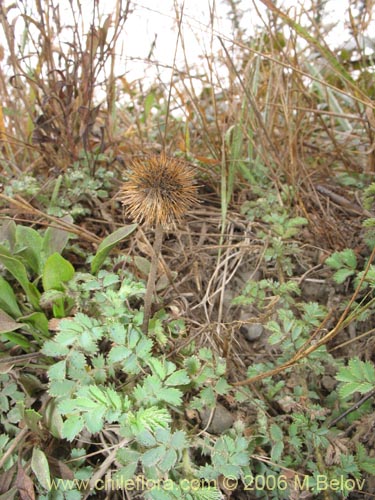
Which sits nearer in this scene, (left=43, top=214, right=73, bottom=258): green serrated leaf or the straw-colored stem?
the straw-colored stem

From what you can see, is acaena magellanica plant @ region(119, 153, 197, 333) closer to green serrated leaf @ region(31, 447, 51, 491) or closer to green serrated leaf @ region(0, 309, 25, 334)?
green serrated leaf @ region(0, 309, 25, 334)

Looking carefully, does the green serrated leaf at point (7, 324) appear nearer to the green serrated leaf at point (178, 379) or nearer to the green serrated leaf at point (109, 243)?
the green serrated leaf at point (109, 243)

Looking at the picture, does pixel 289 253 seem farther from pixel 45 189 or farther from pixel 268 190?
pixel 45 189

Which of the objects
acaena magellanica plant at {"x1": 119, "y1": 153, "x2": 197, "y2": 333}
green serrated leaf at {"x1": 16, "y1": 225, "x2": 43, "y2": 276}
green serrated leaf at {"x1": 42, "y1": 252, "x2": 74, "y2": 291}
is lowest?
green serrated leaf at {"x1": 42, "y1": 252, "x2": 74, "y2": 291}

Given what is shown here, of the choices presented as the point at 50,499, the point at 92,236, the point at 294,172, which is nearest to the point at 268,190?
the point at 294,172

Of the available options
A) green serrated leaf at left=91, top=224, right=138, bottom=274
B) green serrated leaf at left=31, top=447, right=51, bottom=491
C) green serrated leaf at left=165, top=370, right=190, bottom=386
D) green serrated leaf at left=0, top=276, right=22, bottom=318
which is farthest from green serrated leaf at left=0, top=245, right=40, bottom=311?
green serrated leaf at left=165, top=370, right=190, bottom=386

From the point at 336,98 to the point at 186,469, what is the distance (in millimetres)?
1833

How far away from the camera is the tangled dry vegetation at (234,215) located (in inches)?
51.2

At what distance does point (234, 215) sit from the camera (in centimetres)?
176

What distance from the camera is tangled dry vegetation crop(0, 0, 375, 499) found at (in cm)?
130

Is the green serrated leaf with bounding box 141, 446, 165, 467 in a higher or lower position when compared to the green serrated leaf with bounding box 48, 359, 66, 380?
lower

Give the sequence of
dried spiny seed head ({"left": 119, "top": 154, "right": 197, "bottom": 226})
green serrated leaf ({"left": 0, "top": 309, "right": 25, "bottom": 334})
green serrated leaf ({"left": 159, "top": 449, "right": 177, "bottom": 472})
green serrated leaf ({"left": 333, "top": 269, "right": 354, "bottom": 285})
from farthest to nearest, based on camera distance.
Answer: green serrated leaf ({"left": 333, "top": 269, "right": 354, "bottom": 285}) → green serrated leaf ({"left": 0, "top": 309, "right": 25, "bottom": 334}) → dried spiny seed head ({"left": 119, "top": 154, "right": 197, "bottom": 226}) → green serrated leaf ({"left": 159, "top": 449, "right": 177, "bottom": 472})

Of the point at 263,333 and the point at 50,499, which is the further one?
the point at 263,333

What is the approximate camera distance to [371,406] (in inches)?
50.3
